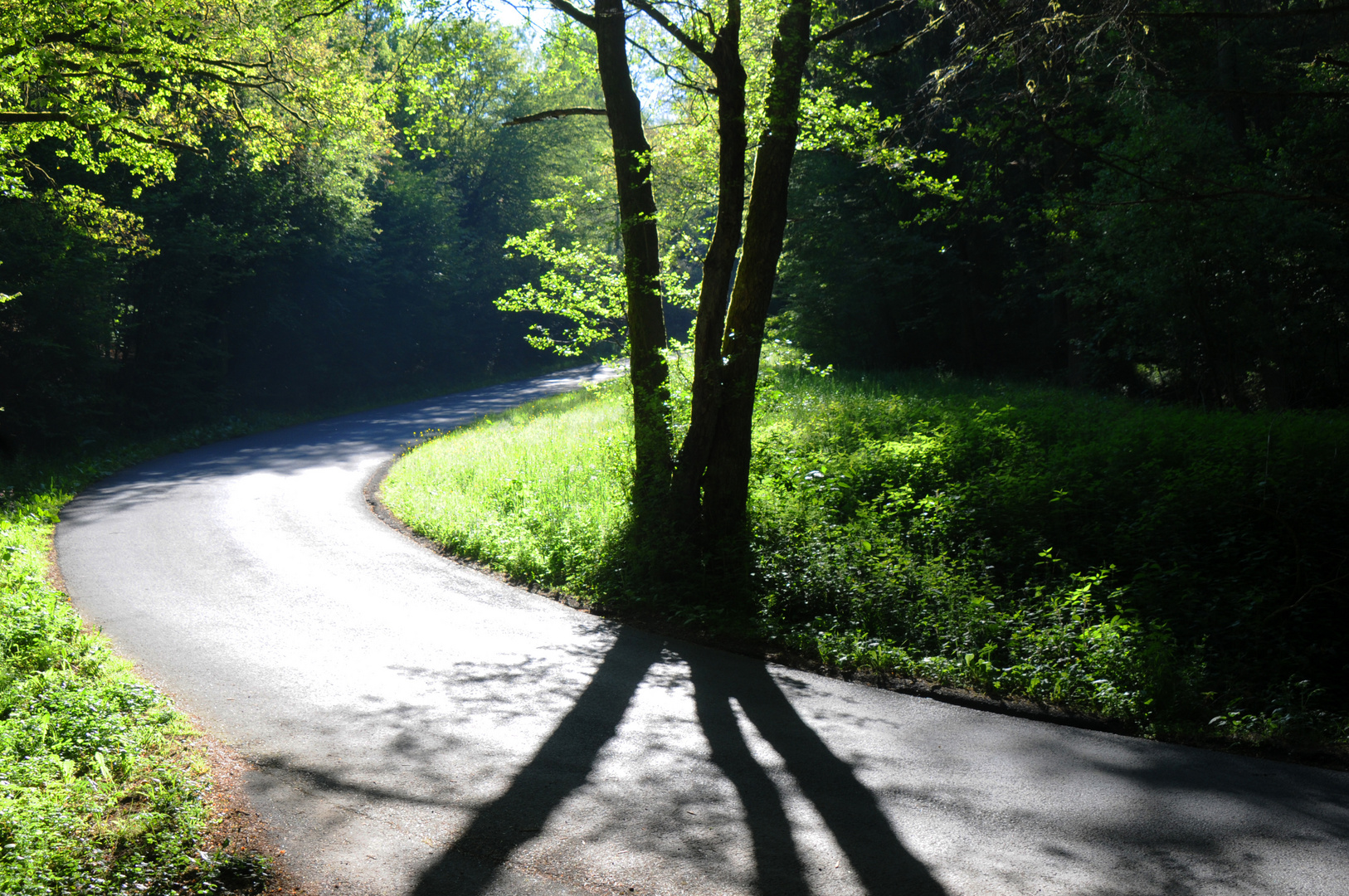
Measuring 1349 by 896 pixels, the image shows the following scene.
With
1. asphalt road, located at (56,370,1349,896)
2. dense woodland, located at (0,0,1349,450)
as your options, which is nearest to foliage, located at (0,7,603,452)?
dense woodland, located at (0,0,1349,450)

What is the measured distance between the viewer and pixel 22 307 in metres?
18.2

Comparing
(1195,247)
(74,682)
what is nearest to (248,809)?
(74,682)

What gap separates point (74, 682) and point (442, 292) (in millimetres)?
32596

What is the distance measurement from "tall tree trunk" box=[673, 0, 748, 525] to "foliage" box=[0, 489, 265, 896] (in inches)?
225

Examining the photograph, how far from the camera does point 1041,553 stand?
329 inches

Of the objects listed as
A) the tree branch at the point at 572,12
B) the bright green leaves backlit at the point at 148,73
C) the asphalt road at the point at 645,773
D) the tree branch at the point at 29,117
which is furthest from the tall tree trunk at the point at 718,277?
the tree branch at the point at 29,117

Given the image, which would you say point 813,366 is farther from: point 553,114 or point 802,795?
point 802,795

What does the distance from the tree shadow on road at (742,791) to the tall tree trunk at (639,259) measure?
3.60 metres

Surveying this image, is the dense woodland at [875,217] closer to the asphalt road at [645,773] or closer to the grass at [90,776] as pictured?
the asphalt road at [645,773]

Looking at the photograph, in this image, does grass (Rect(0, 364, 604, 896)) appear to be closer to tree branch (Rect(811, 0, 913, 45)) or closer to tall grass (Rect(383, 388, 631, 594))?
tall grass (Rect(383, 388, 631, 594))

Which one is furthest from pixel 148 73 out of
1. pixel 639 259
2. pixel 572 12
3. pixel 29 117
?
pixel 639 259

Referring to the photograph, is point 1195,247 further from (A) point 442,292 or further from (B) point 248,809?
(A) point 442,292

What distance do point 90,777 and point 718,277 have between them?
7364mm

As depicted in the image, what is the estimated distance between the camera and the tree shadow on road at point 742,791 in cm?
427
